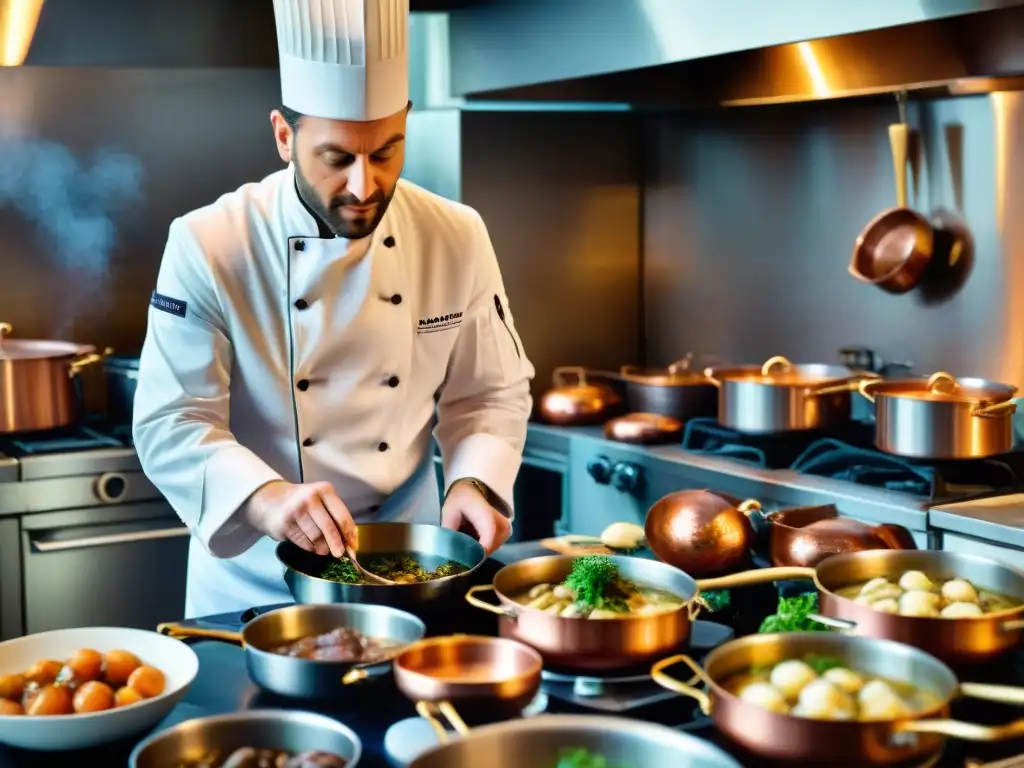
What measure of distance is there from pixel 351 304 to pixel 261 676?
38.2 inches

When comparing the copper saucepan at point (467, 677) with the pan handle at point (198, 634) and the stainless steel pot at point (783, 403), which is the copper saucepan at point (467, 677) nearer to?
the pan handle at point (198, 634)


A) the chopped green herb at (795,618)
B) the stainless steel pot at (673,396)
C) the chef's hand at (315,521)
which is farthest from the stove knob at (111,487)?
the chopped green herb at (795,618)

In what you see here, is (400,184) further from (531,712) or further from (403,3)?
(531,712)

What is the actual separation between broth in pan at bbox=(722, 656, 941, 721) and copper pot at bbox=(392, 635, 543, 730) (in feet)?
0.72

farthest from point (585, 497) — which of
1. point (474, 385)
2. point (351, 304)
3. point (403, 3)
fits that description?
point (403, 3)

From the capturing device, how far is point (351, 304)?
7.45 feet

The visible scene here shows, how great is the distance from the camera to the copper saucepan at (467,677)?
1278 millimetres

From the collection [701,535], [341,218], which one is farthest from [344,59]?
[701,535]

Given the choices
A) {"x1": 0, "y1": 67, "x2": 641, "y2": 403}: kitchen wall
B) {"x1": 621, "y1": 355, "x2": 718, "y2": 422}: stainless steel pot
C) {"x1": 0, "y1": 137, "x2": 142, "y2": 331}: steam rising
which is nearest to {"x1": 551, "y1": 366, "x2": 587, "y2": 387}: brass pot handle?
{"x1": 0, "y1": 67, "x2": 641, "y2": 403}: kitchen wall

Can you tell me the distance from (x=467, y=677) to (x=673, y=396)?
2.17 m

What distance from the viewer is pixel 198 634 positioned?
5.20ft

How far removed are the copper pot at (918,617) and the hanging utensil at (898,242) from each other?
1659mm

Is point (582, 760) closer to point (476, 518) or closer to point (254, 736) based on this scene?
point (254, 736)

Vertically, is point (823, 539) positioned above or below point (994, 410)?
below
